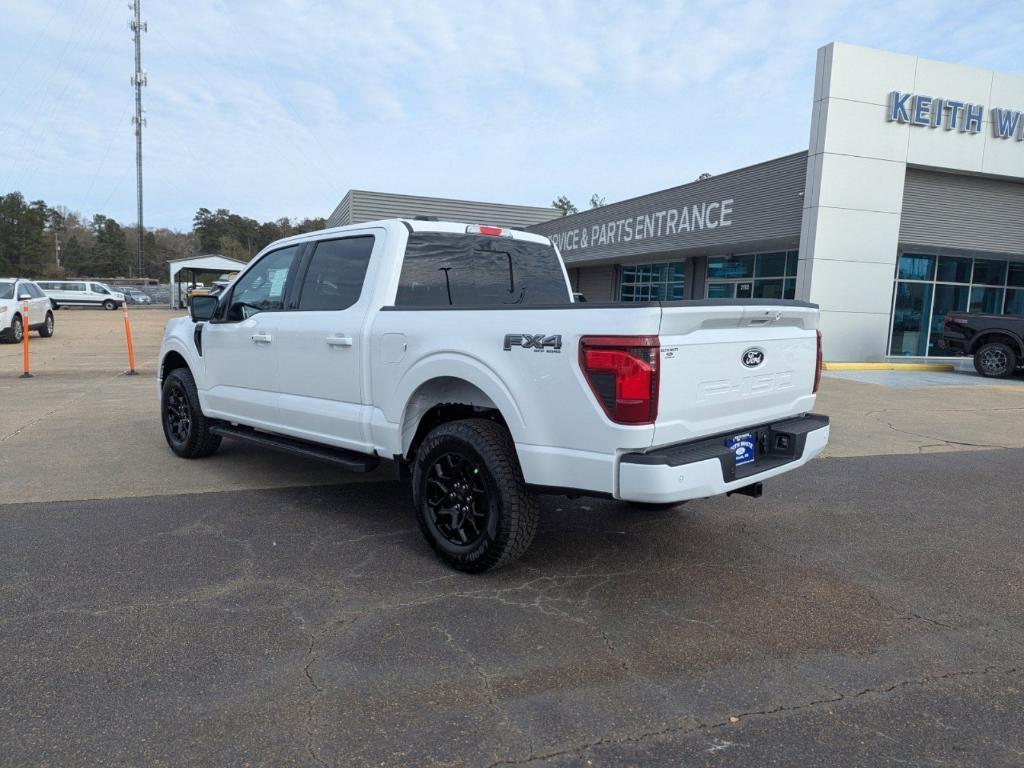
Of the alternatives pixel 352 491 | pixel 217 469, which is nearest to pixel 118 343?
pixel 217 469

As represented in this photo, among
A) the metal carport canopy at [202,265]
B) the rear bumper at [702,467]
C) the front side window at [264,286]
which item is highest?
the metal carport canopy at [202,265]

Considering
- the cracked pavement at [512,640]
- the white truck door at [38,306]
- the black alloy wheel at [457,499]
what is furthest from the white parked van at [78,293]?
the black alloy wheel at [457,499]

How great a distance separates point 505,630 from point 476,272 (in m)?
2.53

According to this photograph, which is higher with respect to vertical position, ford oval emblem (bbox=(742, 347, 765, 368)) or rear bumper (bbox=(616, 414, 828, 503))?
ford oval emblem (bbox=(742, 347, 765, 368))

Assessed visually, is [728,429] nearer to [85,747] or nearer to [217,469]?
[85,747]

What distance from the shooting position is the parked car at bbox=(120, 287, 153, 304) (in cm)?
5503

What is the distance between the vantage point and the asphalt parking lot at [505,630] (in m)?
2.52

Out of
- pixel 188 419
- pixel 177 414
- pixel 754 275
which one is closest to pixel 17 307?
pixel 177 414

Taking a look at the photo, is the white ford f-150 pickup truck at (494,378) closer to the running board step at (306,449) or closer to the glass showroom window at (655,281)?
the running board step at (306,449)

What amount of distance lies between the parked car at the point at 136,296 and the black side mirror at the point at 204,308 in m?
55.6

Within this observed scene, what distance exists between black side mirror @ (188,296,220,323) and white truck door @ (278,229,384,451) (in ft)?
3.79

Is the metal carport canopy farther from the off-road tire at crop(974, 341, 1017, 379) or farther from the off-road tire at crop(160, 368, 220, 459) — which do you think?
the off-road tire at crop(160, 368, 220, 459)

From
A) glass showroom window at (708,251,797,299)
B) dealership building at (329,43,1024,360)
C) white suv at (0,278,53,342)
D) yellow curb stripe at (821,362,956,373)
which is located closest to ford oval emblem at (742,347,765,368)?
yellow curb stripe at (821,362,956,373)

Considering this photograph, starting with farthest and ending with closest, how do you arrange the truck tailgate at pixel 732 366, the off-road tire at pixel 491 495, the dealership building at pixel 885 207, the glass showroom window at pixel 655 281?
the glass showroom window at pixel 655 281
the dealership building at pixel 885 207
the off-road tire at pixel 491 495
the truck tailgate at pixel 732 366
